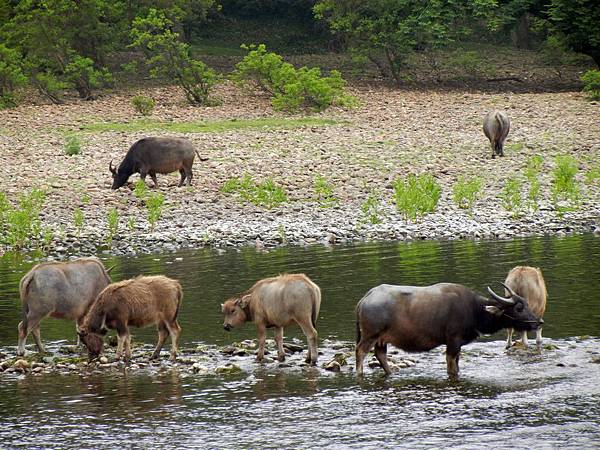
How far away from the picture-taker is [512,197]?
2327 cm

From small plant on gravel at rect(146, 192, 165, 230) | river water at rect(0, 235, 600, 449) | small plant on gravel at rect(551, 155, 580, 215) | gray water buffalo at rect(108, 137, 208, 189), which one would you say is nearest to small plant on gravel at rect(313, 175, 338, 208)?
gray water buffalo at rect(108, 137, 208, 189)

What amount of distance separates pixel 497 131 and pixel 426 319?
16.9 metres

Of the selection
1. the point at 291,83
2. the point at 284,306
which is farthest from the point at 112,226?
the point at 291,83

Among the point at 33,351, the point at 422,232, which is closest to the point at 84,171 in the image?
the point at 422,232

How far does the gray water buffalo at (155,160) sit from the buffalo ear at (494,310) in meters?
15.1

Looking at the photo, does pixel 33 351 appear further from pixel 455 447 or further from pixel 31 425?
pixel 455 447

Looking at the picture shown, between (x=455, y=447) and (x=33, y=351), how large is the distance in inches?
265

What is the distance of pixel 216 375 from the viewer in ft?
39.3

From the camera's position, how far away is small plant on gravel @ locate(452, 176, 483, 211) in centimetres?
2336

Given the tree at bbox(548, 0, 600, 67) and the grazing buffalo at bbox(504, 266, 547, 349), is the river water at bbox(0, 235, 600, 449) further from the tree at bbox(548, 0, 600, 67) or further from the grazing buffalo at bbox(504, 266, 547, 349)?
the tree at bbox(548, 0, 600, 67)

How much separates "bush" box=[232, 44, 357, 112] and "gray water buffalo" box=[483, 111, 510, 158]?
750 cm

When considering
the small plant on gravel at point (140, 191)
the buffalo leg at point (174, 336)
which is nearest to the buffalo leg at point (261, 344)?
the buffalo leg at point (174, 336)

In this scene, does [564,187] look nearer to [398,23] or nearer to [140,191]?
[140,191]

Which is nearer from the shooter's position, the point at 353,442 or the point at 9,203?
the point at 353,442
